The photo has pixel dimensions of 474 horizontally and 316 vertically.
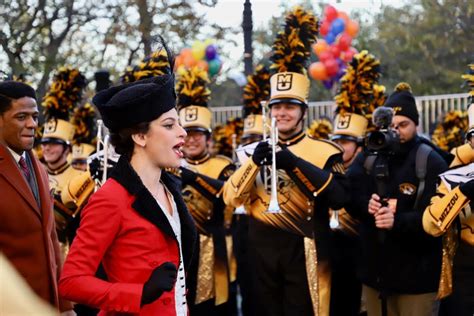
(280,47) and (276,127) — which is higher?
(280,47)

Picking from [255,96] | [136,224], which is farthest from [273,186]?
[255,96]

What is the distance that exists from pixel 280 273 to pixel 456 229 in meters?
1.37

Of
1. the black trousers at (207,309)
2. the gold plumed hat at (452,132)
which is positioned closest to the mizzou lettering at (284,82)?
the black trousers at (207,309)

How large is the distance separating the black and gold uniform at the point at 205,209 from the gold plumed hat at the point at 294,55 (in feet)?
3.96

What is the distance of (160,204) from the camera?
3.33 meters

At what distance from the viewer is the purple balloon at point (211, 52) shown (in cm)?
1578

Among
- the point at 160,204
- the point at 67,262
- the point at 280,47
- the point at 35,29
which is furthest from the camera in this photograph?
the point at 35,29

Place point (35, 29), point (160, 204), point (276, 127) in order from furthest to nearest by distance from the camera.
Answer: point (35, 29) < point (276, 127) < point (160, 204)

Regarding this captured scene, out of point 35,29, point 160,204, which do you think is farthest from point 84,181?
point 35,29

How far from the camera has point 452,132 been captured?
29.0 ft

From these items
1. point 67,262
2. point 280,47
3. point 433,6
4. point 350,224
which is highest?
point 433,6

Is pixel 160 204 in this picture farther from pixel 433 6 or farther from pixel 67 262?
pixel 433 6

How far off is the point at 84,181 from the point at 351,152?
2563 mm

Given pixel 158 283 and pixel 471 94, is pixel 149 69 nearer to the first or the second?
pixel 471 94
